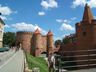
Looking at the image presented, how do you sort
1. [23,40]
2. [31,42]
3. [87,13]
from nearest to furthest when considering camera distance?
1. [87,13]
2. [23,40]
3. [31,42]

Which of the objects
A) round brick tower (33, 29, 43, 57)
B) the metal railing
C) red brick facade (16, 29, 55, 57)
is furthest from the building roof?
round brick tower (33, 29, 43, 57)

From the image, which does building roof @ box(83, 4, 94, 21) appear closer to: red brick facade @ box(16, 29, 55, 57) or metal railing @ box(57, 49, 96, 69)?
metal railing @ box(57, 49, 96, 69)

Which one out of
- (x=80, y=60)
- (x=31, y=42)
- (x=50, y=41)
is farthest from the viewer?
(x=50, y=41)

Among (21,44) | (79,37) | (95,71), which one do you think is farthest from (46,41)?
(95,71)

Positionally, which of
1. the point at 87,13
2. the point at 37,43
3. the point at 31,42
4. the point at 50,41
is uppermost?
the point at 87,13

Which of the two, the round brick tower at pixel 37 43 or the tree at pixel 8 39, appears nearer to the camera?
the round brick tower at pixel 37 43

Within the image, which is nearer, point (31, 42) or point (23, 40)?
point (23, 40)

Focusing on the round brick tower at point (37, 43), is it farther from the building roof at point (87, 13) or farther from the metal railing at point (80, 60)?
the building roof at point (87, 13)

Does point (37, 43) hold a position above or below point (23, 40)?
below

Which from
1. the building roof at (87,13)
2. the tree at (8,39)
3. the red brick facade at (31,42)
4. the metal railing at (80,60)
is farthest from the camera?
the tree at (8,39)

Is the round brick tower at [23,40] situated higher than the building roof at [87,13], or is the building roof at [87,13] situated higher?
the building roof at [87,13]

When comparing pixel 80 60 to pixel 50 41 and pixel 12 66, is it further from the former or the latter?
pixel 50 41

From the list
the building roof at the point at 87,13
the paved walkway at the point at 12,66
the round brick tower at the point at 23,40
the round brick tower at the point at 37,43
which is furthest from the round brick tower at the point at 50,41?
the paved walkway at the point at 12,66

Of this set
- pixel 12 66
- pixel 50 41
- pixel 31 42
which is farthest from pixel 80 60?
pixel 50 41
